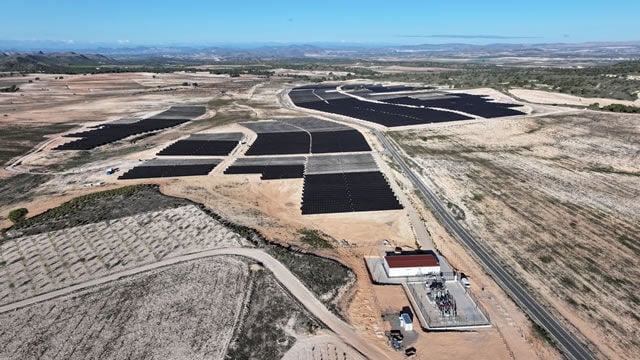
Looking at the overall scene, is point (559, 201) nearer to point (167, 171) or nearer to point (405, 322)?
point (405, 322)

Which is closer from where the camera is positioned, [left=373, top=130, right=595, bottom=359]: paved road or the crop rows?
[left=373, top=130, right=595, bottom=359]: paved road

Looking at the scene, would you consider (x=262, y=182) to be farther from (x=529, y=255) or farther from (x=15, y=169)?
(x=15, y=169)

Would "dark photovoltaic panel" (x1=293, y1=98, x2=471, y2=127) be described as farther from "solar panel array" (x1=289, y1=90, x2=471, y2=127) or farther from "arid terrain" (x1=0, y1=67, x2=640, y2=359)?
"arid terrain" (x1=0, y1=67, x2=640, y2=359)

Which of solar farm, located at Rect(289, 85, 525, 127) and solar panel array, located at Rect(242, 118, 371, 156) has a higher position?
solar farm, located at Rect(289, 85, 525, 127)

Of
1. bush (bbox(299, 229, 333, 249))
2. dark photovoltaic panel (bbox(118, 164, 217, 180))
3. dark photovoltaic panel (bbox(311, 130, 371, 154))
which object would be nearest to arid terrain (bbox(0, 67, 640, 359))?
bush (bbox(299, 229, 333, 249))

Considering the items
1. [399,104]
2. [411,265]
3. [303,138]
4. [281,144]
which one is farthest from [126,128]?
[411,265]

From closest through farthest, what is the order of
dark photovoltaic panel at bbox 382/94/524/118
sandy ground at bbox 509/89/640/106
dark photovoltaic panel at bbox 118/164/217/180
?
dark photovoltaic panel at bbox 118/164/217/180 → dark photovoltaic panel at bbox 382/94/524/118 → sandy ground at bbox 509/89/640/106

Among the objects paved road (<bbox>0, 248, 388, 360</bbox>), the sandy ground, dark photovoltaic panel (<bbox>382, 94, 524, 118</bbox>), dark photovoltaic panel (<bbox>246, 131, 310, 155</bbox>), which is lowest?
paved road (<bbox>0, 248, 388, 360</bbox>)
